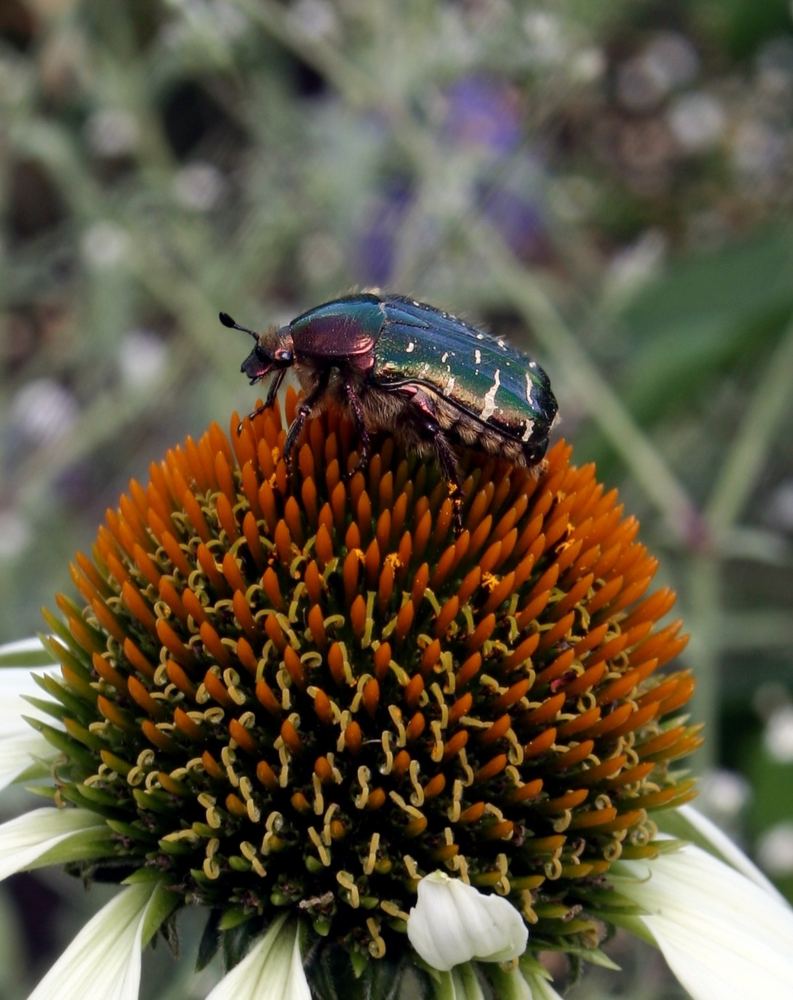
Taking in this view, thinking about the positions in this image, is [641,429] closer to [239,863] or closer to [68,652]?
[68,652]

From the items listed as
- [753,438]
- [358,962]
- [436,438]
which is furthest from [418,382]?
[753,438]

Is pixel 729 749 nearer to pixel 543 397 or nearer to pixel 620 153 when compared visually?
pixel 543 397

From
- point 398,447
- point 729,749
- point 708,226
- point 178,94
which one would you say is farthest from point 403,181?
point 398,447

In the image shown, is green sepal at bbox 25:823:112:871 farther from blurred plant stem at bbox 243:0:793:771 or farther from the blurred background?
blurred plant stem at bbox 243:0:793:771

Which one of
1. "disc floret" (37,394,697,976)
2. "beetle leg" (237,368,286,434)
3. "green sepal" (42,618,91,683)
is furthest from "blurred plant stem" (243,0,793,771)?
"green sepal" (42,618,91,683)

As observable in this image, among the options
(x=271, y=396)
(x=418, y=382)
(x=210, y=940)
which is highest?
(x=271, y=396)

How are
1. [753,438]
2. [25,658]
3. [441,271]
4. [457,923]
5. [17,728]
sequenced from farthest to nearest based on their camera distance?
[441,271], [753,438], [25,658], [17,728], [457,923]

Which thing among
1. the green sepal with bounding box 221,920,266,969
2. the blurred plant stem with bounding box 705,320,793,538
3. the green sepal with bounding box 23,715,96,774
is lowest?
the green sepal with bounding box 221,920,266,969
